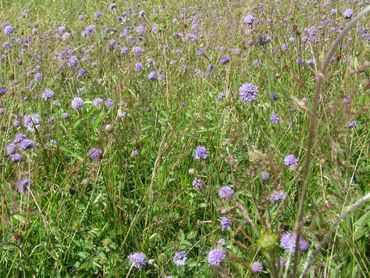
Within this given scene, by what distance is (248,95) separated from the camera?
1.72 meters

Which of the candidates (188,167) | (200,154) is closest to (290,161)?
(200,154)

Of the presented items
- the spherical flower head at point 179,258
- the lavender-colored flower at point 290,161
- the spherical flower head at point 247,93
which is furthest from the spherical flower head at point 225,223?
the spherical flower head at point 247,93

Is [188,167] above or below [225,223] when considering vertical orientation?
below

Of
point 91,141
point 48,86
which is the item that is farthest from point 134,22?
point 91,141

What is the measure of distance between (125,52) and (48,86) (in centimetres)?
46

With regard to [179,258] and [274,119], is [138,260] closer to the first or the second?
[179,258]

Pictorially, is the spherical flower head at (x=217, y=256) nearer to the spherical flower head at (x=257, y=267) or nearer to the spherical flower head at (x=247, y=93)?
the spherical flower head at (x=257, y=267)

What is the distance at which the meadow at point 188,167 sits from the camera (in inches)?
46.3

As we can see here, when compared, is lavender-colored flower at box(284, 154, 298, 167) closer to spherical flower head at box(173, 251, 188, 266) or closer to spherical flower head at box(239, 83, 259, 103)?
spherical flower head at box(239, 83, 259, 103)

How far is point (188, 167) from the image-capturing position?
181 centimetres

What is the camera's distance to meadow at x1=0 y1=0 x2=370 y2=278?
1.18 meters

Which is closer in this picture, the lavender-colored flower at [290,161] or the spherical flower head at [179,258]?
the spherical flower head at [179,258]

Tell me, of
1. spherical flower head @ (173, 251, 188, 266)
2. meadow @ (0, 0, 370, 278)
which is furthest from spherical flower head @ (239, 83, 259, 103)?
spherical flower head @ (173, 251, 188, 266)

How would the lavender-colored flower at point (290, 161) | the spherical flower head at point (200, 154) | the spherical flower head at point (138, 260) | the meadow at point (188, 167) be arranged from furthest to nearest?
1. the spherical flower head at point (200, 154)
2. the lavender-colored flower at point (290, 161)
3. the spherical flower head at point (138, 260)
4. the meadow at point (188, 167)
